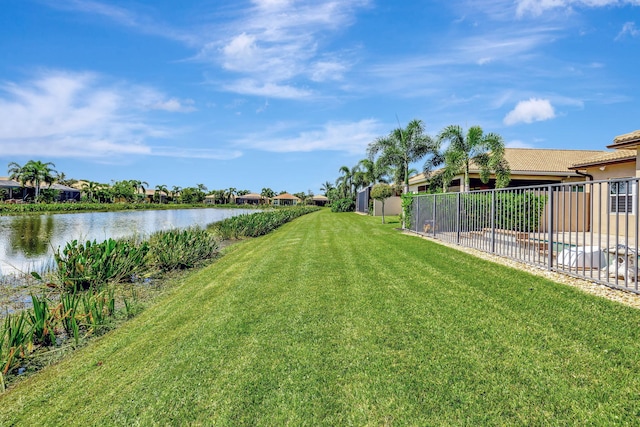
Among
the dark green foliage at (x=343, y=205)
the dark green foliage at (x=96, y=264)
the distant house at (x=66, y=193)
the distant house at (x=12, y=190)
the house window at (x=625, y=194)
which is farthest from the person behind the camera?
the distant house at (x=66, y=193)

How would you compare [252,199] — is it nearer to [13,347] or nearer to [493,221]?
[493,221]

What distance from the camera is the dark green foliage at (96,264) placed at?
7484 millimetres

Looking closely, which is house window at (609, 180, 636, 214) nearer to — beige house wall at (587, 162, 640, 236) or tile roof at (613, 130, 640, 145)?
beige house wall at (587, 162, 640, 236)

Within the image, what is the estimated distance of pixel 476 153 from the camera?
59.7ft

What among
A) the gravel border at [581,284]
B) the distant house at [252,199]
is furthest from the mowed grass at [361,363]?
the distant house at [252,199]

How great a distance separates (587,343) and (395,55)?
13761 mm

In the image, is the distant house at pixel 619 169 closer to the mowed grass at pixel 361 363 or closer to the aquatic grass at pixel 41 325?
the mowed grass at pixel 361 363

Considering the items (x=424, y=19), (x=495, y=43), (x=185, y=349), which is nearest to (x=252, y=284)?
(x=185, y=349)

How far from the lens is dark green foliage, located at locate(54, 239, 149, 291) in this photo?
24.6 feet

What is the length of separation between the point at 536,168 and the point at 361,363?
21655 mm

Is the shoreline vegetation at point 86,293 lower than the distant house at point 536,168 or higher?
lower

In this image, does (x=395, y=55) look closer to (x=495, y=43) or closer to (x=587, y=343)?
(x=495, y=43)

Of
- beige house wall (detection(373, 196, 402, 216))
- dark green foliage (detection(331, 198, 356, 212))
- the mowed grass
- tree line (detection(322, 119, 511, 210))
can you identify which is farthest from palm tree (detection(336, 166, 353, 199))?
the mowed grass

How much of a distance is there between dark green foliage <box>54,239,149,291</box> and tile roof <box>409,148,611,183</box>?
17.3 meters
